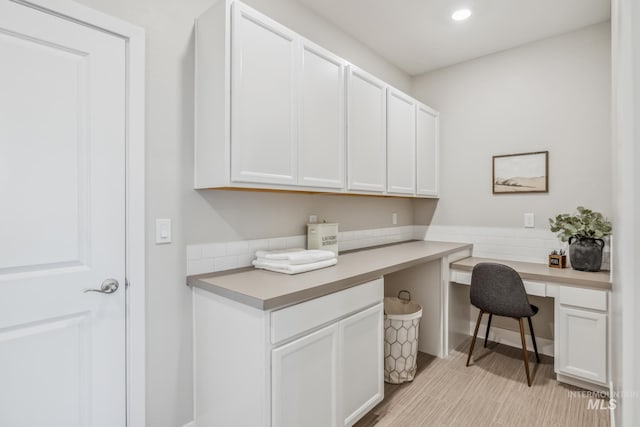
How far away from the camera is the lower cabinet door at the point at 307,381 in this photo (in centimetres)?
138

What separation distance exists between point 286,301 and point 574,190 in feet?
8.88

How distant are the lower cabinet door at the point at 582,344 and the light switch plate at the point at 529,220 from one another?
85cm

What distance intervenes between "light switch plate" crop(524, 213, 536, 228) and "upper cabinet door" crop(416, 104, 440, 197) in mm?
839

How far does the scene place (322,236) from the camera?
228 centimetres

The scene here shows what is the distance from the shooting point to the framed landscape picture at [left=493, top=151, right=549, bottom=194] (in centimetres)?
287

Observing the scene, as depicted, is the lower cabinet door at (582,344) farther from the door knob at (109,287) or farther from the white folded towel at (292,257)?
the door knob at (109,287)

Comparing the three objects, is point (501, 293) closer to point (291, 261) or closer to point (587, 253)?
point (587, 253)

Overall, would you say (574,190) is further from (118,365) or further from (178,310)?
(118,365)

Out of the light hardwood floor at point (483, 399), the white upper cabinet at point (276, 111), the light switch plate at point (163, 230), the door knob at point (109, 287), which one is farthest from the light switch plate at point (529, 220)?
the door knob at point (109, 287)

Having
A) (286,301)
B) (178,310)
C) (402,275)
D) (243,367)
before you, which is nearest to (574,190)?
(402,275)

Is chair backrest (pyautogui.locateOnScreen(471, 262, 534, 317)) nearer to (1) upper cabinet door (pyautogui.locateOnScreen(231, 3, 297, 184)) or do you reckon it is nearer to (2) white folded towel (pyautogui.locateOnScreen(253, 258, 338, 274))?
(2) white folded towel (pyautogui.locateOnScreen(253, 258, 338, 274))

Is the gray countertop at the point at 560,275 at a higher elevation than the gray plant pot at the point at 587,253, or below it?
below

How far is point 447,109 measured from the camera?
343 centimetres

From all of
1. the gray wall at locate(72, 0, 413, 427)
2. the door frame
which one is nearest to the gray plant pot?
the gray wall at locate(72, 0, 413, 427)
